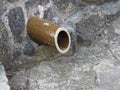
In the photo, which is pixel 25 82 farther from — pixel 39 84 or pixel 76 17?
pixel 76 17

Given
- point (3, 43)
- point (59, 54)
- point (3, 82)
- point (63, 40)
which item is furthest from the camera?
point (59, 54)

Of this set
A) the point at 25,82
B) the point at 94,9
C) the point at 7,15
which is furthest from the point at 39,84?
the point at 94,9

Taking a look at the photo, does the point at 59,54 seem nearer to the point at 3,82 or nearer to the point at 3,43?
the point at 3,43

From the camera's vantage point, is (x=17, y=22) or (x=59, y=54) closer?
(x=17, y=22)

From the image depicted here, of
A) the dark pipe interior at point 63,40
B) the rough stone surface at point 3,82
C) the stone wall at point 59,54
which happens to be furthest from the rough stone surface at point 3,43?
the dark pipe interior at point 63,40

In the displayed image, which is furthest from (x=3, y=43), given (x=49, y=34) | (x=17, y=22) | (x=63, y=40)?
(x=63, y=40)
